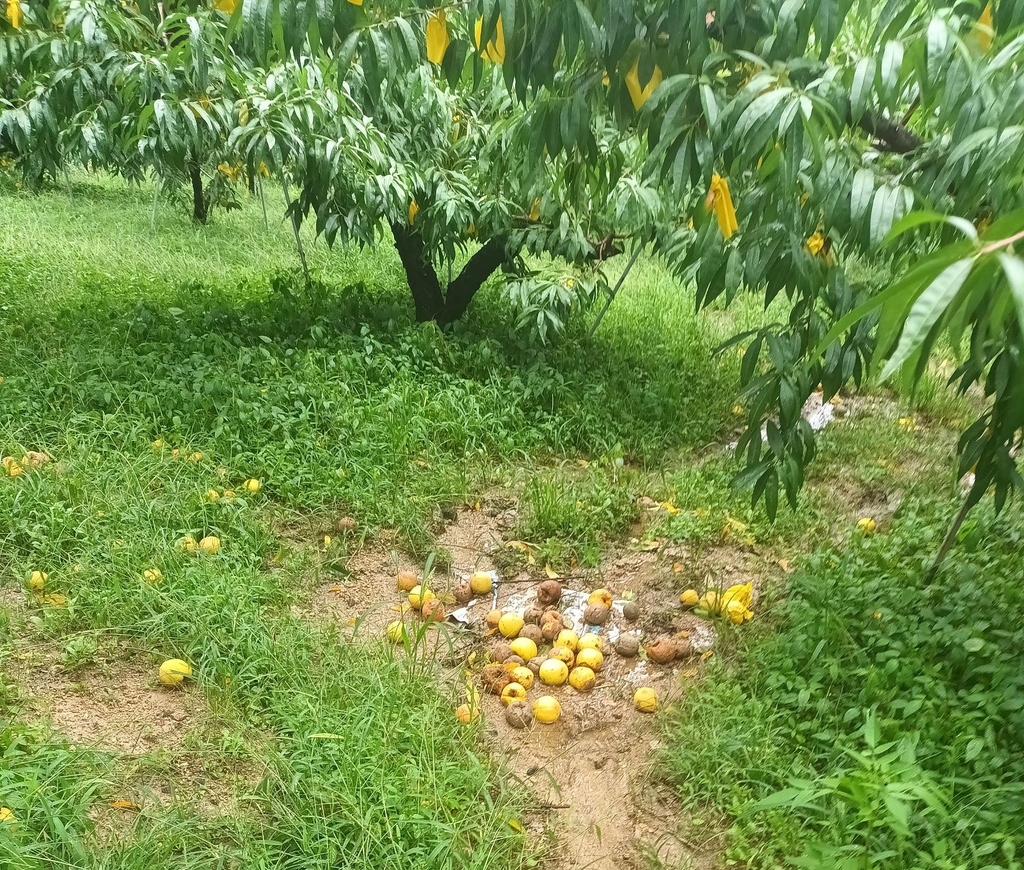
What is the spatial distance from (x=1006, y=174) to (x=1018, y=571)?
1638mm

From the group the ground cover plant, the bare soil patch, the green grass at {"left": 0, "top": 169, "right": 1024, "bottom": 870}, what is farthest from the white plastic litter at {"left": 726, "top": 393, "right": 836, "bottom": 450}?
the bare soil patch

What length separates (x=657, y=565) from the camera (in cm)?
285

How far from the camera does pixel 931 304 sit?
0.57 metres

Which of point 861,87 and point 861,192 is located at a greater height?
point 861,87

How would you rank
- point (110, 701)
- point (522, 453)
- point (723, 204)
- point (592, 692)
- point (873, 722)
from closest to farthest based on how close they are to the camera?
point (723, 204) → point (873, 722) → point (110, 701) → point (592, 692) → point (522, 453)

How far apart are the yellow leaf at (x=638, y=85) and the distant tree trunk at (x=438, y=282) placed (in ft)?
9.93

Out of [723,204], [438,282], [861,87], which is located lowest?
[438,282]

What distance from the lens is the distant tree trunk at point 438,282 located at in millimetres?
4445

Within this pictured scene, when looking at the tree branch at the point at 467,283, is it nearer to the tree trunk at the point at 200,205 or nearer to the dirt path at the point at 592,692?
the dirt path at the point at 592,692

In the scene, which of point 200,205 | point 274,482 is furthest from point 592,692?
point 200,205

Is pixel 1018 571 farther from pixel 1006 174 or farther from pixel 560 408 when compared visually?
pixel 560 408

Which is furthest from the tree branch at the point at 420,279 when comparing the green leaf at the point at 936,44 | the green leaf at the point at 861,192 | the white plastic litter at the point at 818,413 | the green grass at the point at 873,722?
the green leaf at the point at 936,44

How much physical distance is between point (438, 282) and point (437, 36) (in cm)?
337

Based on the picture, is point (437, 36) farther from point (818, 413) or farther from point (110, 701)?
point (818, 413)
